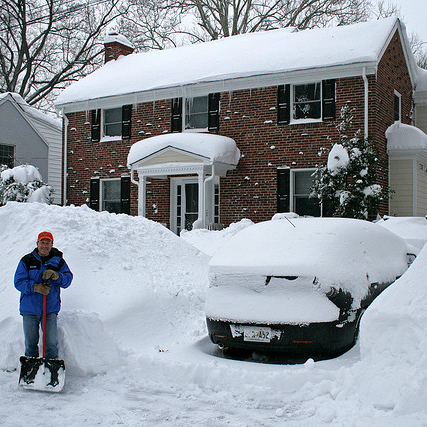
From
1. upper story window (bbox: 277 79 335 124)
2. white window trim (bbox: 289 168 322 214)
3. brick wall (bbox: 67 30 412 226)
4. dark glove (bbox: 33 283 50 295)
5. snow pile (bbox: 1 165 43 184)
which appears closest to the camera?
dark glove (bbox: 33 283 50 295)

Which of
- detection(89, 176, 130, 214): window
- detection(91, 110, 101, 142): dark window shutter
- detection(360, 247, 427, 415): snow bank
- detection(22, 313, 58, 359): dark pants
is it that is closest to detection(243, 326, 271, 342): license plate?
detection(360, 247, 427, 415): snow bank

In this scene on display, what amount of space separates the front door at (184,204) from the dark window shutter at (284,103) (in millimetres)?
3742

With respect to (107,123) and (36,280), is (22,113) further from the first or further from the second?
(36,280)

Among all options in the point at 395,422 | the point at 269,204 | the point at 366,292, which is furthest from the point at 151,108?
the point at 395,422

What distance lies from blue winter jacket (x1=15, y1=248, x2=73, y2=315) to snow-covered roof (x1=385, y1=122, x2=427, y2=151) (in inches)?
532

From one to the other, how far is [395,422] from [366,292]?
85.0 inches

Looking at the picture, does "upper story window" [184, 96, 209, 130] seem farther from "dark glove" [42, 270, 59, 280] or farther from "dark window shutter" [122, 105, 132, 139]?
"dark glove" [42, 270, 59, 280]

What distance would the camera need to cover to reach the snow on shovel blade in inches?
201

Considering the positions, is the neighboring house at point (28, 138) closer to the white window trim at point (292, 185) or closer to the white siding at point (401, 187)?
the white window trim at point (292, 185)

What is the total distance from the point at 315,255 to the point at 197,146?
38.9 ft

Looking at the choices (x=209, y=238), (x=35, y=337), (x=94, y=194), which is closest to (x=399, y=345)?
(x=35, y=337)

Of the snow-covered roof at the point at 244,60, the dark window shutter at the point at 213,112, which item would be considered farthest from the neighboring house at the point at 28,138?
the dark window shutter at the point at 213,112

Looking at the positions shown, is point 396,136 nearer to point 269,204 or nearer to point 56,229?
point 269,204

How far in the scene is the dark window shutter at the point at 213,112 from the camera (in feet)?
60.4
